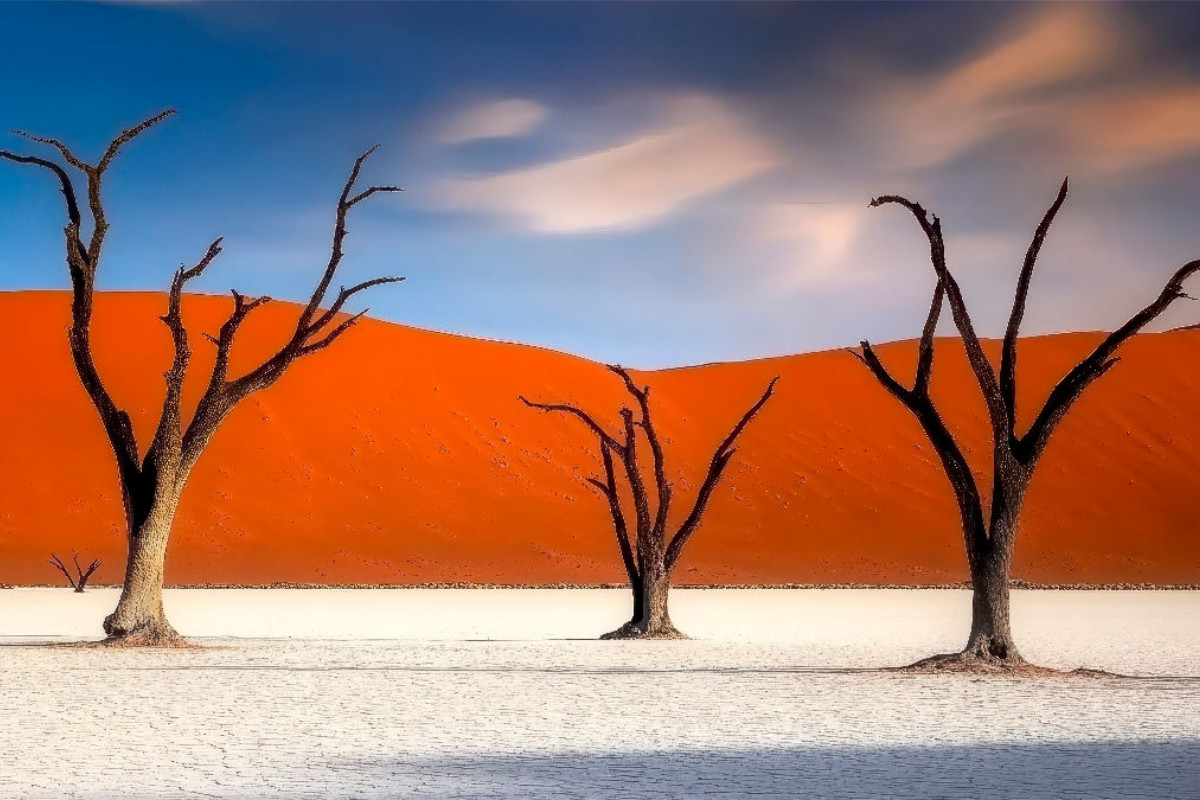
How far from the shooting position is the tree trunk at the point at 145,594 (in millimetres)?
19859

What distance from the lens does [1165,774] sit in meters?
8.80

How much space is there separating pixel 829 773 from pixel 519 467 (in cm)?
5688

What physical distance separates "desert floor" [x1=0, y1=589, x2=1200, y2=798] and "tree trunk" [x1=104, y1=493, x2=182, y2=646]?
2.78ft

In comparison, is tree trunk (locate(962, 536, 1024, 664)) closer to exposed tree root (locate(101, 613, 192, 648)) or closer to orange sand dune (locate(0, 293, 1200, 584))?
exposed tree root (locate(101, 613, 192, 648))

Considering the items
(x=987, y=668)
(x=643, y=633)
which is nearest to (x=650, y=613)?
(x=643, y=633)

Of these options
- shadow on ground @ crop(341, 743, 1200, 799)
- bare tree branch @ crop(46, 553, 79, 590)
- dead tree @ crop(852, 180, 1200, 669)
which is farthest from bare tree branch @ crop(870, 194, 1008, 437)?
bare tree branch @ crop(46, 553, 79, 590)

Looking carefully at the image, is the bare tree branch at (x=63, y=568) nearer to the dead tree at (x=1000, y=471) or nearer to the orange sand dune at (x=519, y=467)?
the orange sand dune at (x=519, y=467)

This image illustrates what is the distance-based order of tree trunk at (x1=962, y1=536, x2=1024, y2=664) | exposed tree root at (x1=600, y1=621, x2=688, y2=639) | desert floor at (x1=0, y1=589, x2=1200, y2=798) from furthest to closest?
exposed tree root at (x1=600, y1=621, x2=688, y2=639), tree trunk at (x1=962, y1=536, x2=1024, y2=664), desert floor at (x1=0, y1=589, x2=1200, y2=798)

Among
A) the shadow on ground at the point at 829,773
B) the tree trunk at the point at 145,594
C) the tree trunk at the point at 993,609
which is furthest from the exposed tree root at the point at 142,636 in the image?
the shadow on ground at the point at 829,773

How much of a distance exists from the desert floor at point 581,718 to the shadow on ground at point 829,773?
0.09ft

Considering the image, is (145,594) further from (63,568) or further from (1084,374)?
(63,568)

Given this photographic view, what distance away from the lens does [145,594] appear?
20.0 meters

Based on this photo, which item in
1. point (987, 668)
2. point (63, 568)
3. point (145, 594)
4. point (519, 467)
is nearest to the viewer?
point (987, 668)

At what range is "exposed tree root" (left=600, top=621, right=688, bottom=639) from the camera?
22.9 m
